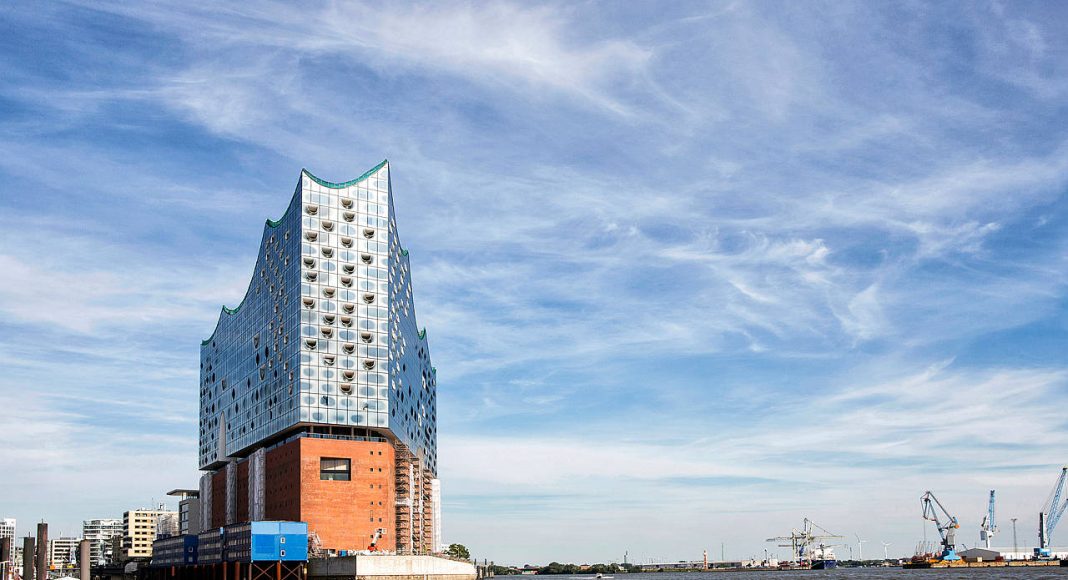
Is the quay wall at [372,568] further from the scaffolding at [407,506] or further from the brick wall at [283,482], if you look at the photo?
the brick wall at [283,482]

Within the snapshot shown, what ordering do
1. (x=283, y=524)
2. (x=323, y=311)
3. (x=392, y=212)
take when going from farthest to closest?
(x=392, y=212) < (x=323, y=311) < (x=283, y=524)

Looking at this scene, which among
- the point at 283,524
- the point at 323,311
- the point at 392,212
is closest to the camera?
the point at 283,524

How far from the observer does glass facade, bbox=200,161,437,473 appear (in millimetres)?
147875

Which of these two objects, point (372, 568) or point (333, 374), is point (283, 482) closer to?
point (333, 374)

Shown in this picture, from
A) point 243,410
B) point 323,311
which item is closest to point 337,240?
point 323,311

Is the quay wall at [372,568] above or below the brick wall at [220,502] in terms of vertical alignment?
below

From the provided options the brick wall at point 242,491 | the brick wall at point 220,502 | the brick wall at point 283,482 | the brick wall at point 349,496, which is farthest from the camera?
the brick wall at point 220,502

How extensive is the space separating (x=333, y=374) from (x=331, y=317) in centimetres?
853

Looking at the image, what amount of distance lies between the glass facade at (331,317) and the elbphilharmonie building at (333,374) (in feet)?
0.58

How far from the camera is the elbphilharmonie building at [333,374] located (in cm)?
14438

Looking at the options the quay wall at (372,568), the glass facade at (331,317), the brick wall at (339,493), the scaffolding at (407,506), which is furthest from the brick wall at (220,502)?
the quay wall at (372,568)

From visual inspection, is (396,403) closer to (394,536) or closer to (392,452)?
Answer: (392,452)

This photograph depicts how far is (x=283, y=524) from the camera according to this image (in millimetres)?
129375

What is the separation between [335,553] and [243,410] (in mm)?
44948
